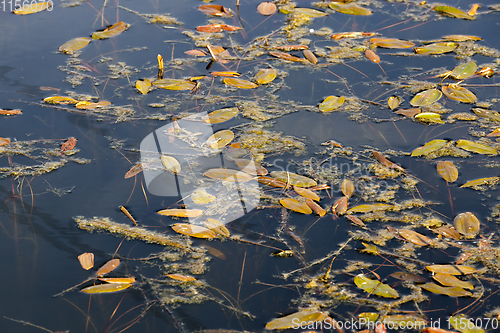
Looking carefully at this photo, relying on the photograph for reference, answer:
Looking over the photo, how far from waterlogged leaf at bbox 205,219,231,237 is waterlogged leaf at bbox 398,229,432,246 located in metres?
0.63

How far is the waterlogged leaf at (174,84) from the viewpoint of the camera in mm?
1978

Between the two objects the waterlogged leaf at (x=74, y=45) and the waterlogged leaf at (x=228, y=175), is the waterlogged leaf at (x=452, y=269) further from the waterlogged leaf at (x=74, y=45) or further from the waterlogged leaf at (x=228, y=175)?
the waterlogged leaf at (x=74, y=45)

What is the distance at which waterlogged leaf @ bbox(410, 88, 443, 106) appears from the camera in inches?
74.2

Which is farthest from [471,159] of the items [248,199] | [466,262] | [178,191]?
[178,191]

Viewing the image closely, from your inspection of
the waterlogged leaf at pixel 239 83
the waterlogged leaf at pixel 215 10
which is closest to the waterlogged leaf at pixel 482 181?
the waterlogged leaf at pixel 239 83

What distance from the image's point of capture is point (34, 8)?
2.57 meters

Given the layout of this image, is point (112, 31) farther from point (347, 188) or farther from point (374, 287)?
point (374, 287)

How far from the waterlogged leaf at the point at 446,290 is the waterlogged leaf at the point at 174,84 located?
1423mm

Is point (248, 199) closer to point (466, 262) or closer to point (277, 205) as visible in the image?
point (277, 205)

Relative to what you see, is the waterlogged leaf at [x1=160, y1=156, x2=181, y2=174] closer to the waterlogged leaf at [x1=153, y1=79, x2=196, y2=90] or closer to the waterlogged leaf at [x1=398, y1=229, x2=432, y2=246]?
the waterlogged leaf at [x1=153, y1=79, x2=196, y2=90]

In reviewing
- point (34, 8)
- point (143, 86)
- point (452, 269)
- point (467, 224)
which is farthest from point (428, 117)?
point (34, 8)

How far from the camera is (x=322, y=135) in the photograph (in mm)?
1734

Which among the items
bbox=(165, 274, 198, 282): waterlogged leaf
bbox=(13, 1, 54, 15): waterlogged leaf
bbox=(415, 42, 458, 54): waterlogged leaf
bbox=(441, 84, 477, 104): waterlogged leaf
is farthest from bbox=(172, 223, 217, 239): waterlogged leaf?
bbox=(13, 1, 54, 15): waterlogged leaf

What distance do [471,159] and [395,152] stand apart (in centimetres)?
32
